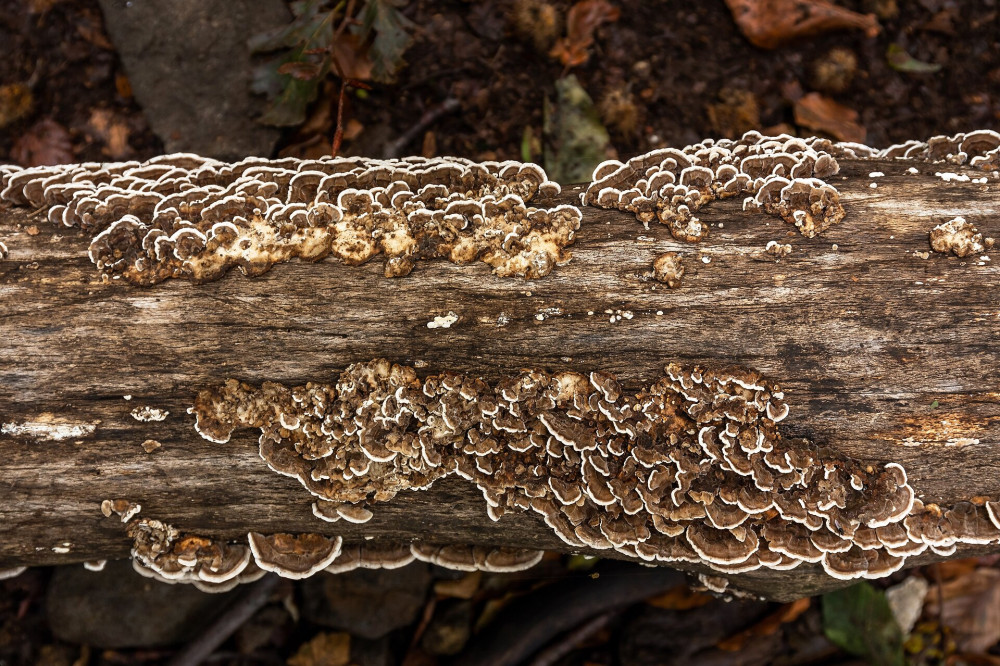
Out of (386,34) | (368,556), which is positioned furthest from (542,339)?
(386,34)

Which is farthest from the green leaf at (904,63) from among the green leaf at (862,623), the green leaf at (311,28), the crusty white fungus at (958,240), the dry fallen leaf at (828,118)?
the green leaf at (311,28)

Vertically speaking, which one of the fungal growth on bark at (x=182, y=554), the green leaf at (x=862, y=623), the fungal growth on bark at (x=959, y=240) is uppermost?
the fungal growth on bark at (x=959, y=240)

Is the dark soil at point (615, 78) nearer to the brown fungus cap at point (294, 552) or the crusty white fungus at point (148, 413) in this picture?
the crusty white fungus at point (148, 413)

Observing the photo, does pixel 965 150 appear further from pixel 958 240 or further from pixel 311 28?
pixel 311 28

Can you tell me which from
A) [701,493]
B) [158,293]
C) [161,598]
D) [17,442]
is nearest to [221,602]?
[161,598]

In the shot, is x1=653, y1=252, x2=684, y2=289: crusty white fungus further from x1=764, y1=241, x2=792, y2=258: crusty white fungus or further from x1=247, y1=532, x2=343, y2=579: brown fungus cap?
x1=247, y1=532, x2=343, y2=579: brown fungus cap

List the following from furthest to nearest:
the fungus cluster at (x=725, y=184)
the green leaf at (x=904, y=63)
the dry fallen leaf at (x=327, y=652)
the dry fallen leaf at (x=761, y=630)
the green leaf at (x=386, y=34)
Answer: the green leaf at (x=904, y=63), the dry fallen leaf at (x=761, y=630), the dry fallen leaf at (x=327, y=652), the green leaf at (x=386, y=34), the fungus cluster at (x=725, y=184)
